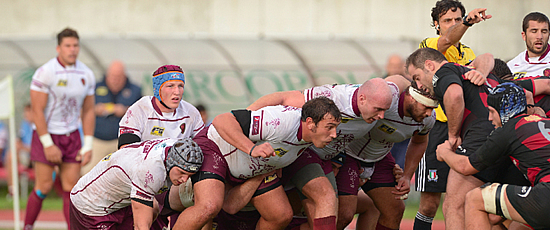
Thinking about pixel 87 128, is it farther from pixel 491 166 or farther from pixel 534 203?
pixel 534 203

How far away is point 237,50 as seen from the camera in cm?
1328

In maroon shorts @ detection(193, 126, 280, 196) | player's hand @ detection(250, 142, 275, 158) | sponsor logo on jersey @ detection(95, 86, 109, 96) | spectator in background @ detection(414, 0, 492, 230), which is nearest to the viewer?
player's hand @ detection(250, 142, 275, 158)

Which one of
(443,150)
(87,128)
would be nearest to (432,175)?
(443,150)

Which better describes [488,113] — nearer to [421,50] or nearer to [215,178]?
[421,50]

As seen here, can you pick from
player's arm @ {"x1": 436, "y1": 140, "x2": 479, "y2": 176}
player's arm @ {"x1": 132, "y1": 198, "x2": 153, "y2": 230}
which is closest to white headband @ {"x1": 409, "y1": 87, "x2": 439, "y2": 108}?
player's arm @ {"x1": 436, "y1": 140, "x2": 479, "y2": 176}

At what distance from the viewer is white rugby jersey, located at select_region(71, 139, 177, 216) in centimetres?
457

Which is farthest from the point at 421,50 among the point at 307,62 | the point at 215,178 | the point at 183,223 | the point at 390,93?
the point at 307,62

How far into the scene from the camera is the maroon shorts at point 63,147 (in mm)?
7508

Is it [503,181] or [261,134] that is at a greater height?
[261,134]

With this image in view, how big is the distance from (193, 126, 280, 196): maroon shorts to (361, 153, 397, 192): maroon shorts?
Answer: 1.16 m

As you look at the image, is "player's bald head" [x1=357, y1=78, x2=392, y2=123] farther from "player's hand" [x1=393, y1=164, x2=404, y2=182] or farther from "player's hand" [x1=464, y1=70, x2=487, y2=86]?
"player's hand" [x1=393, y1=164, x2=404, y2=182]

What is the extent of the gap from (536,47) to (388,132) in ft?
6.22

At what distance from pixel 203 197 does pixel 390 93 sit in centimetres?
175

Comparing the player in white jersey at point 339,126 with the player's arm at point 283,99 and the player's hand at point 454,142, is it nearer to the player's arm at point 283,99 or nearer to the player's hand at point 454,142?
the player's arm at point 283,99
